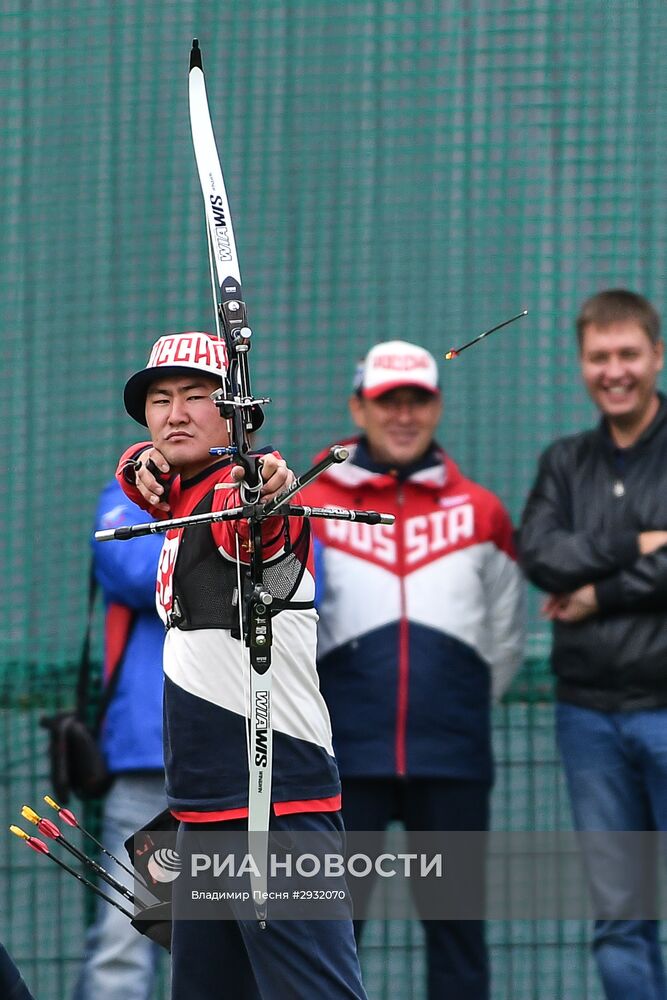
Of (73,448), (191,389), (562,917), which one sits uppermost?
(191,389)

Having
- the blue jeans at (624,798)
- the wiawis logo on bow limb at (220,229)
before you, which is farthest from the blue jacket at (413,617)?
the wiawis logo on bow limb at (220,229)

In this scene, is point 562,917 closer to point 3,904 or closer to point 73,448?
point 3,904

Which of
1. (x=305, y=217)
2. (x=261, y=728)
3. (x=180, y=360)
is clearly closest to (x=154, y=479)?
(x=180, y=360)

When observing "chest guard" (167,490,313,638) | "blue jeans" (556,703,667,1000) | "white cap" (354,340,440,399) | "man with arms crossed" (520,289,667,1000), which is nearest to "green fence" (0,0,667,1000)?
"white cap" (354,340,440,399)

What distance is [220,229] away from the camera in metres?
3.73

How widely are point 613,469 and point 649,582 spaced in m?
0.34

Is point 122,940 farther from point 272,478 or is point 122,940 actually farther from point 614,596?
point 272,478

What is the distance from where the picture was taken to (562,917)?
18.1 feet

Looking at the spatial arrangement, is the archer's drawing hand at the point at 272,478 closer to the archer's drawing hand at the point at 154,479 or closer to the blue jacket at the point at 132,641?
the archer's drawing hand at the point at 154,479

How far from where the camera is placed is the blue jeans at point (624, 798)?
4.57m

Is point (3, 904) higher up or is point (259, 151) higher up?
point (259, 151)

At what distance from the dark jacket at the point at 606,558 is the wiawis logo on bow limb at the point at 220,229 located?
1.42 meters

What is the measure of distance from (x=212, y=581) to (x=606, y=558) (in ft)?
4.75

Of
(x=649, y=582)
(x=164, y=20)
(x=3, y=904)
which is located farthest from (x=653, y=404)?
(x=3, y=904)
